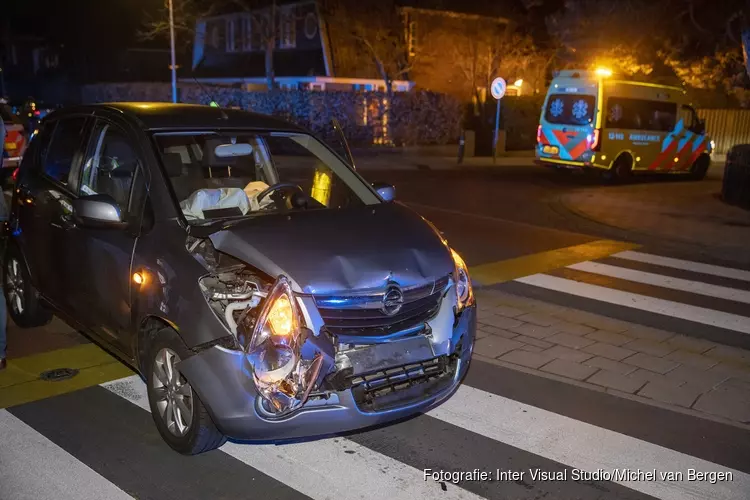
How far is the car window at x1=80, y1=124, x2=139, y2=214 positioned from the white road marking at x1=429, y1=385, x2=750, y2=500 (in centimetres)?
275

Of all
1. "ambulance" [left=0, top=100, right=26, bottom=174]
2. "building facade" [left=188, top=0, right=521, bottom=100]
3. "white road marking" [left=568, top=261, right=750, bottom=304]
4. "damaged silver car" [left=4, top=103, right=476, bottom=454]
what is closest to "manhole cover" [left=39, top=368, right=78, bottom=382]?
"damaged silver car" [left=4, top=103, right=476, bottom=454]

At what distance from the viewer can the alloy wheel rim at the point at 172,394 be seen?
4.03 metres

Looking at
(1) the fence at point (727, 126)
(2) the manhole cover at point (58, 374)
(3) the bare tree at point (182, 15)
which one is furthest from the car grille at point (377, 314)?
(3) the bare tree at point (182, 15)

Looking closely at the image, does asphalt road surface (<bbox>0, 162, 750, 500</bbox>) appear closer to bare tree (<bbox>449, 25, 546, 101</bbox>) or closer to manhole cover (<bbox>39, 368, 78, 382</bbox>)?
manhole cover (<bbox>39, 368, 78, 382</bbox>)

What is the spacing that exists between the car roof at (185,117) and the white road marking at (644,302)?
4048 mm

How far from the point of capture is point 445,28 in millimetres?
33938

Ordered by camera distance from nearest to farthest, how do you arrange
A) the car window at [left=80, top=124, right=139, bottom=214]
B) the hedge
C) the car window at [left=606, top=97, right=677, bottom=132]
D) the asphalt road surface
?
the asphalt road surface
the car window at [left=80, top=124, right=139, bottom=214]
the car window at [left=606, top=97, right=677, bottom=132]
the hedge

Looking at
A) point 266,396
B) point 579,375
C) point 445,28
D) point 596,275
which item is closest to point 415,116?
point 445,28

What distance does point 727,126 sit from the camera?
1081 inches

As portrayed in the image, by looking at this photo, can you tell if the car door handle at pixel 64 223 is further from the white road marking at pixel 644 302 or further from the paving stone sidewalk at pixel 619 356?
the white road marking at pixel 644 302

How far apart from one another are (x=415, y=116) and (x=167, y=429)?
2396cm

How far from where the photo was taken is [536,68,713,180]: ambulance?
61.7ft

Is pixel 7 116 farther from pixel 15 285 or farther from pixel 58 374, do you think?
pixel 58 374

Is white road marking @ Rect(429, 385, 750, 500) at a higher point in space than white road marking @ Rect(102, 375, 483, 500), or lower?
lower
